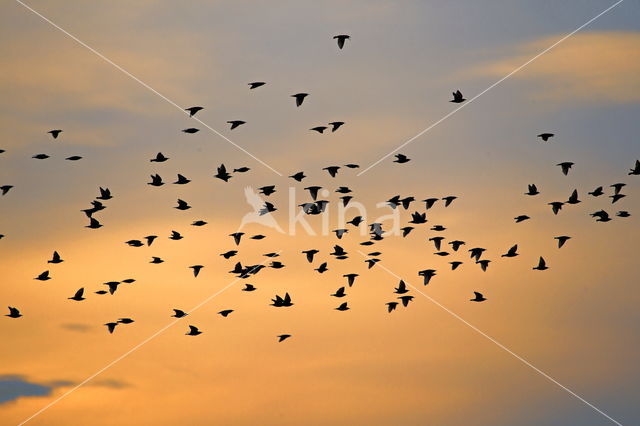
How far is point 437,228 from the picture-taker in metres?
90.9

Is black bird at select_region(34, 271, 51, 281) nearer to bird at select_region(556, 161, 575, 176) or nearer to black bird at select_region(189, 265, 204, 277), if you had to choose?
black bird at select_region(189, 265, 204, 277)

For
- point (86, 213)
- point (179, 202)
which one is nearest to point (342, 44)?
point (179, 202)

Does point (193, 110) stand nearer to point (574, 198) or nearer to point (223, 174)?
point (223, 174)

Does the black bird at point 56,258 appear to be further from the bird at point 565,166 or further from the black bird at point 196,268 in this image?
the bird at point 565,166

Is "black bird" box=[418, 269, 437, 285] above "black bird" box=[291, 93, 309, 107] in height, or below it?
below

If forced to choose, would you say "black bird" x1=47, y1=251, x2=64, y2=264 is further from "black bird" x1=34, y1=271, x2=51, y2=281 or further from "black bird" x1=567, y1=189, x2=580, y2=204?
"black bird" x1=567, y1=189, x2=580, y2=204

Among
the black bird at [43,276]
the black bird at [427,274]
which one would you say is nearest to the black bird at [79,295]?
the black bird at [43,276]

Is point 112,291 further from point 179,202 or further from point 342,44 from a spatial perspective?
point 342,44

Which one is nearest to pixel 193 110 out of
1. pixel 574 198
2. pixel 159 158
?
pixel 159 158

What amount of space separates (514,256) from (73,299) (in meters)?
31.4

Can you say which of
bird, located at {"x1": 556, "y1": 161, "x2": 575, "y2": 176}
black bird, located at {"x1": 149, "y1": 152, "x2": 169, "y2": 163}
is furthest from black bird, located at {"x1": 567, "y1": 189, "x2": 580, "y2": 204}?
black bird, located at {"x1": 149, "y1": 152, "x2": 169, "y2": 163}

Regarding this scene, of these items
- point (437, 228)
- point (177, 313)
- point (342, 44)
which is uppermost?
point (342, 44)

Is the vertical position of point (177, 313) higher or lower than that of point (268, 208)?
lower

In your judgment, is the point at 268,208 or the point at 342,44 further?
the point at 268,208
